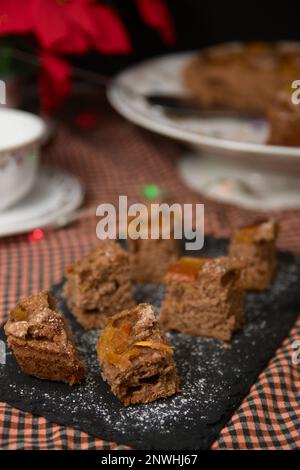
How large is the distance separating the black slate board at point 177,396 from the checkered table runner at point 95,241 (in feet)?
0.07

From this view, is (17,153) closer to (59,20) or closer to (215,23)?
(59,20)

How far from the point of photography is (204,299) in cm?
159

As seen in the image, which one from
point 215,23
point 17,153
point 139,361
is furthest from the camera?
point 215,23

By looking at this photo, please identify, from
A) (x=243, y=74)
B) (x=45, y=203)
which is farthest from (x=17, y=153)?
(x=243, y=74)

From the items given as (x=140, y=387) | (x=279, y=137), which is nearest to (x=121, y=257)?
(x=140, y=387)

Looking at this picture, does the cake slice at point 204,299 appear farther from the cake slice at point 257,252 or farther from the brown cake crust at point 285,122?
the brown cake crust at point 285,122

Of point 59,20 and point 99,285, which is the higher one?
point 59,20

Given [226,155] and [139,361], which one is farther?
[226,155]

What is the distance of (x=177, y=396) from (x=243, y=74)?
5.37 feet

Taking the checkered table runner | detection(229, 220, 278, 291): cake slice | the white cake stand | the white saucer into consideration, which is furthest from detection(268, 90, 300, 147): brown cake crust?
the white saucer

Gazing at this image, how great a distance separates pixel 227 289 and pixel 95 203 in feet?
2.75

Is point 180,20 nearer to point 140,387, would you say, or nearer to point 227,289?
point 227,289

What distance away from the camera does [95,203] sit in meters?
2.31

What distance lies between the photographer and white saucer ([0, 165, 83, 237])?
6.77 ft
